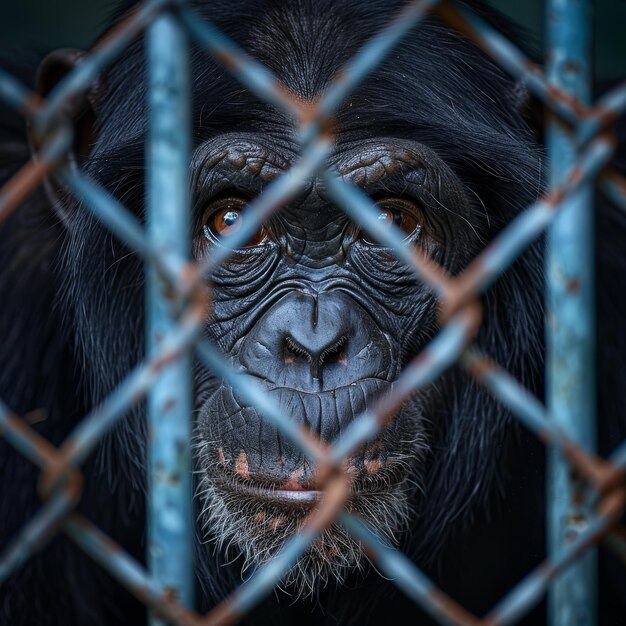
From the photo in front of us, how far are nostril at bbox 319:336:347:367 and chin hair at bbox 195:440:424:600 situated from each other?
315 millimetres

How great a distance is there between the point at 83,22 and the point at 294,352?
379 cm

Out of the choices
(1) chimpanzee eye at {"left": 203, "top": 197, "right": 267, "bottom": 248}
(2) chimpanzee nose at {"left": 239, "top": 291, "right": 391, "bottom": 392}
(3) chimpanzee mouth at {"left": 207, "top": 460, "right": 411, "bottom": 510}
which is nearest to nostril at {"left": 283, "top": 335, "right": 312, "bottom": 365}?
(2) chimpanzee nose at {"left": 239, "top": 291, "right": 391, "bottom": 392}

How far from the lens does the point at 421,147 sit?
2.41 metres

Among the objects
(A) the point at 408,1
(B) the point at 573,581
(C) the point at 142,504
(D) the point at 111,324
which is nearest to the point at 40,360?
(D) the point at 111,324

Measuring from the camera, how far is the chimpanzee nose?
6.68 feet

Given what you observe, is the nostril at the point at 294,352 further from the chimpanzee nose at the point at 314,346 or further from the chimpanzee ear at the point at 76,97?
the chimpanzee ear at the point at 76,97

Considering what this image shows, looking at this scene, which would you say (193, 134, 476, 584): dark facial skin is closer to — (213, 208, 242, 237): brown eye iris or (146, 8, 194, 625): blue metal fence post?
(213, 208, 242, 237): brown eye iris

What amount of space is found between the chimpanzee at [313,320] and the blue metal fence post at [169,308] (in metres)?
1.01

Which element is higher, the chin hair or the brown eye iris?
the brown eye iris

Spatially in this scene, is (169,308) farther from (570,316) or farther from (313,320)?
(313,320)

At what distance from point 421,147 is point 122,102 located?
2.80 feet

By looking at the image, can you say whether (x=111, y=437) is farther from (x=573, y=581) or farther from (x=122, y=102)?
(x=573, y=581)

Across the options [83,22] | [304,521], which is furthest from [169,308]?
[83,22]

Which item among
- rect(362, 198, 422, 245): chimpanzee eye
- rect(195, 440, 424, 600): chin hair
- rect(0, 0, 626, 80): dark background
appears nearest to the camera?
rect(195, 440, 424, 600): chin hair
